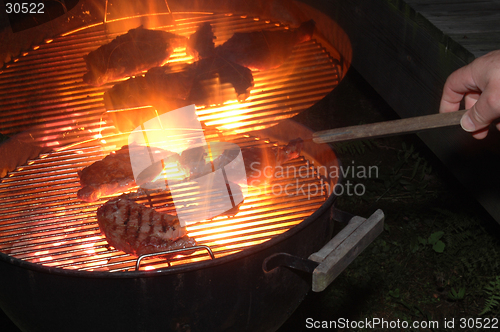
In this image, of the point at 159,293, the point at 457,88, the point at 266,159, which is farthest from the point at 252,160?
the point at 457,88

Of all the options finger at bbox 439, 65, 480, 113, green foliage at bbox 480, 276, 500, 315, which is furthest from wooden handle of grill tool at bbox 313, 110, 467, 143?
green foliage at bbox 480, 276, 500, 315

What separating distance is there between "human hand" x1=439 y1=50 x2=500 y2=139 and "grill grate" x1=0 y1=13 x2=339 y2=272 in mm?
869

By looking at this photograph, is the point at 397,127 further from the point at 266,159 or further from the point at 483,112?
Answer: the point at 266,159

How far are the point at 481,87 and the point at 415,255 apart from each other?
88.3 inches

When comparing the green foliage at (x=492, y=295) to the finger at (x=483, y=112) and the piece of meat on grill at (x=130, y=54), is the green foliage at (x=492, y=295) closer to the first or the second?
the finger at (x=483, y=112)

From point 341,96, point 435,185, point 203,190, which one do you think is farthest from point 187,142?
point 341,96

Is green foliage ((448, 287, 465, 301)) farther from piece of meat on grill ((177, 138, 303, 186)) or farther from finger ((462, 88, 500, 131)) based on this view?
A: finger ((462, 88, 500, 131))

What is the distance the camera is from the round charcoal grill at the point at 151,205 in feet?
5.56

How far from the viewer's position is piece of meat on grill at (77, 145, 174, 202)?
88.6 inches

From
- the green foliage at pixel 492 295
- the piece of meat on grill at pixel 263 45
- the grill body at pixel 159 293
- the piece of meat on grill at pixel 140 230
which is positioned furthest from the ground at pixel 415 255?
the piece of meat on grill at pixel 263 45

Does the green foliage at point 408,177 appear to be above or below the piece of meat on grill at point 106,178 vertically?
below

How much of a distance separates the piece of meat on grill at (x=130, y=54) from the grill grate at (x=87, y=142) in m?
0.11

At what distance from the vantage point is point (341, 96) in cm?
559

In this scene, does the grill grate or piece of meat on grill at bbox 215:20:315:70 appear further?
piece of meat on grill at bbox 215:20:315:70
